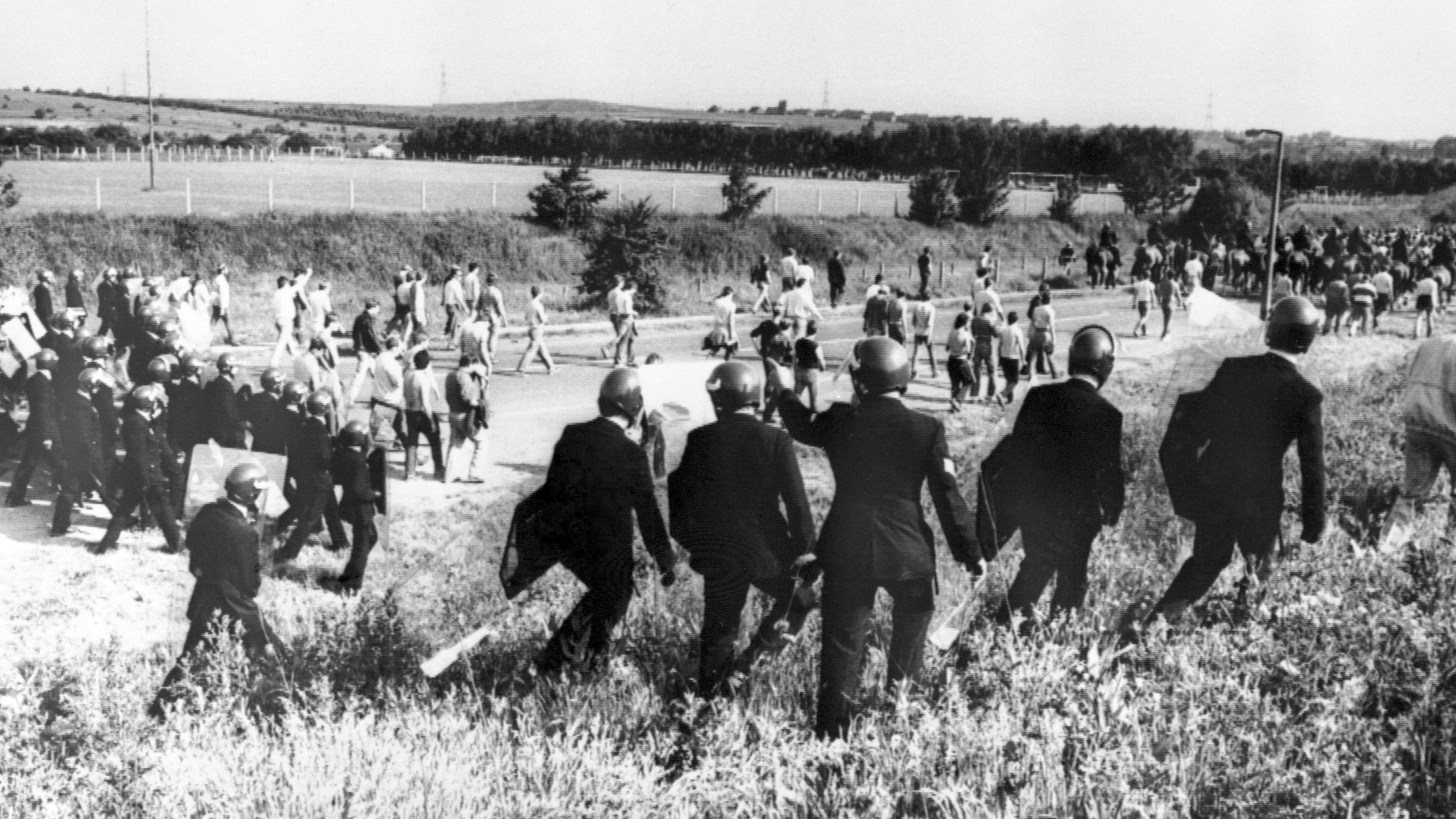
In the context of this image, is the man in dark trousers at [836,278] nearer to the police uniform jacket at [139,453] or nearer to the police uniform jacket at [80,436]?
the police uniform jacket at [80,436]

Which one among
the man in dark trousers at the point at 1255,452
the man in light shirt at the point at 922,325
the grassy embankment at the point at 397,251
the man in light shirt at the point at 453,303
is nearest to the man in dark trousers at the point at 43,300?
the grassy embankment at the point at 397,251

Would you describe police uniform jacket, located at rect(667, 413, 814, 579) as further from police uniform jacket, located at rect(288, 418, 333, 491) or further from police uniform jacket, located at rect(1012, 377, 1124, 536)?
police uniform jacket, located at rect(288, 418, 333, 491)

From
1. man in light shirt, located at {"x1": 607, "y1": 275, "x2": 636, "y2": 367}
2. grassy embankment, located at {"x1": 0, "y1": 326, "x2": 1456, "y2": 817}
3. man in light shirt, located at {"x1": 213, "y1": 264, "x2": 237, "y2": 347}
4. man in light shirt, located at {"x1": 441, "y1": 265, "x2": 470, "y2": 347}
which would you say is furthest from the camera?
man in light shirt, located at {"x1": 441, "y1": 265, "x2": 470, "y2": 347}

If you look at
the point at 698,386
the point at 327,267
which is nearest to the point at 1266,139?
the point at 327,267

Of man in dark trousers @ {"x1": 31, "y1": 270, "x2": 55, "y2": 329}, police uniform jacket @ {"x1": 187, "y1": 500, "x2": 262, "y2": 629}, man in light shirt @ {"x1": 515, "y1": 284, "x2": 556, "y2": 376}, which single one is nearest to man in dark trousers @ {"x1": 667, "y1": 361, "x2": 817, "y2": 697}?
police uniform jacket @ {"x1": 187, "y1": 500, "x2": 262, "y2": 629}

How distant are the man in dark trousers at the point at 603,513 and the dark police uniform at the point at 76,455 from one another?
23.5 feet

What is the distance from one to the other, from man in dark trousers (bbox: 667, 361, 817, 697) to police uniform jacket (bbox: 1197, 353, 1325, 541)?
6.14ft

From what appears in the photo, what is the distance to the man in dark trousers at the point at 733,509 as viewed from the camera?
16.7 feet

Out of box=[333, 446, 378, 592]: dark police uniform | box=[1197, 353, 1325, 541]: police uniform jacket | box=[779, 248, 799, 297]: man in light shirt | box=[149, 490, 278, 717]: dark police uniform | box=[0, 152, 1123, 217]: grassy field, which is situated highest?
box=[0, 152, 1123, 217]: grassy field

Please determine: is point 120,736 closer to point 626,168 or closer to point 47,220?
point 47,220

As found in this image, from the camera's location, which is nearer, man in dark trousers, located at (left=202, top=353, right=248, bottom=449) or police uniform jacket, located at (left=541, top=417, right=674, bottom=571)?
police uniform jacket, located at (left=541, top=417, right=674, bottom=571)

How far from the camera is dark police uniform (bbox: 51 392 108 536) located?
432 inches

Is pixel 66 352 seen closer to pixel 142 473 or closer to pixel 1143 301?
pixel 142 473

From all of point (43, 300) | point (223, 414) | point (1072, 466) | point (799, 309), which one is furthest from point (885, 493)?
point (43, 300)
